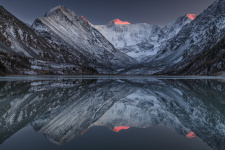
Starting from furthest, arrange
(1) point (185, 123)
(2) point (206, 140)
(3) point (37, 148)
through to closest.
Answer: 1. (1) point (185, 123)
2. (2) point (206, 140)
3. (3) point (37, 148)

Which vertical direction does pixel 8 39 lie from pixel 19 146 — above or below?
above

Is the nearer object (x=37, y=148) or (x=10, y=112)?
(x=37, y=148)

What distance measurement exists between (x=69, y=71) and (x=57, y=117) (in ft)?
612

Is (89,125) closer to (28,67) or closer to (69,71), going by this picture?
(28,67)

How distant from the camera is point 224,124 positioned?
12070 millimetres

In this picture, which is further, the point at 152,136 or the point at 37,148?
the point at 152,136

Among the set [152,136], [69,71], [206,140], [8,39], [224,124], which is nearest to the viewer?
[206,140]

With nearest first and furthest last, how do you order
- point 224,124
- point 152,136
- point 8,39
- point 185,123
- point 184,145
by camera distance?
point 184,145
point 152,136
point 224,124
point 185,123
point 8,39

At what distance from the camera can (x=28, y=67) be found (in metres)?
155

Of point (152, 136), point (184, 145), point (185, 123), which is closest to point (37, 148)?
point (152, 136)

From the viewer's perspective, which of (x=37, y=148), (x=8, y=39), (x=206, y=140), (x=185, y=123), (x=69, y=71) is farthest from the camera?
(x=69, y=71)

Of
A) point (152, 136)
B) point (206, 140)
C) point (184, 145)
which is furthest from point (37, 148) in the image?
point (206, 140)

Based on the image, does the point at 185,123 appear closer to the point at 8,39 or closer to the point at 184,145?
the point at 184,145

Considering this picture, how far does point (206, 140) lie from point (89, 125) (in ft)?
20.4
